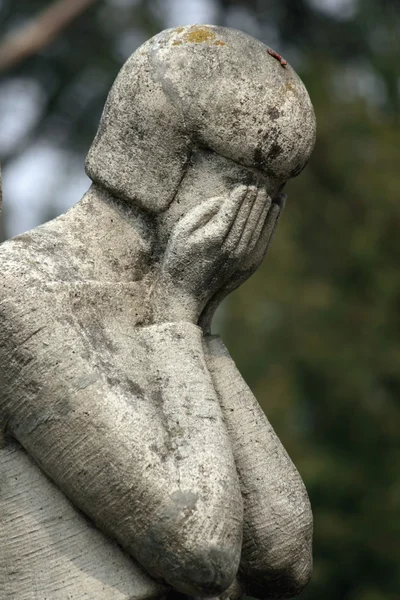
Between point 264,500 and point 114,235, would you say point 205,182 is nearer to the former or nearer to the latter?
point 114,235

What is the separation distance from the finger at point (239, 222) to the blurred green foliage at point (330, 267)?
28.8 ft

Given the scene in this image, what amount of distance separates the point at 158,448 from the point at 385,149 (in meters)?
14.2

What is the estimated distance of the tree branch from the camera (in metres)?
15.1

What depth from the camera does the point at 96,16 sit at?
18828mm

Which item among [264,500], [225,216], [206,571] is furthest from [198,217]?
[206,571]

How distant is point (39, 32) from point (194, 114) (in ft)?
35.2

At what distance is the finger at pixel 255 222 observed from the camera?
5027 millimetres

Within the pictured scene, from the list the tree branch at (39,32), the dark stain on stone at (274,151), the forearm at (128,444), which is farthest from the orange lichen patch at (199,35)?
the tree branch at (39,32)

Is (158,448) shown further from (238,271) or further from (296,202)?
(296,202)

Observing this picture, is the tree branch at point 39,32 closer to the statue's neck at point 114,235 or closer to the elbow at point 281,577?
the statue's neck at point 114,235

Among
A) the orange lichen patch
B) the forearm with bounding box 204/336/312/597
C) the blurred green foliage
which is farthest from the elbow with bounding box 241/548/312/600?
the blurred green foliage

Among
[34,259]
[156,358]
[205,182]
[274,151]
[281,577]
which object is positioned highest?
[274,151]

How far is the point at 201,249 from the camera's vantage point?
16.3 ft

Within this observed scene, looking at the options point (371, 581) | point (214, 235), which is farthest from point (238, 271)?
point (371, 581)
